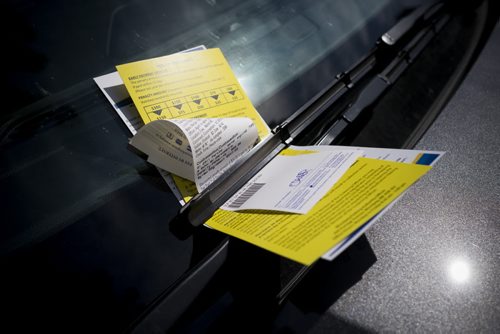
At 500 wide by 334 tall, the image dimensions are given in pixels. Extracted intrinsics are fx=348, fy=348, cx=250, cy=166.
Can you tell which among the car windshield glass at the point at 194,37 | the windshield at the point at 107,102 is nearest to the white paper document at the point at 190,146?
the windshield at the point at 107,102

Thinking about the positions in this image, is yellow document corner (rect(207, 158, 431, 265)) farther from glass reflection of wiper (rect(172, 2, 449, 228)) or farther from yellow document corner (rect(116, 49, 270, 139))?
yellow document corner (rect(116, 49, 270, 139))

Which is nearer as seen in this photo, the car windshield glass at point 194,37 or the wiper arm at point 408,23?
the car windshield glass at point 194,37

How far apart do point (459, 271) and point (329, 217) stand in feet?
0.96

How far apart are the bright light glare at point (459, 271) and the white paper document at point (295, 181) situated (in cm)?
25

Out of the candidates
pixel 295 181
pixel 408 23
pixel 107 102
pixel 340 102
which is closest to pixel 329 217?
pixel 295 181

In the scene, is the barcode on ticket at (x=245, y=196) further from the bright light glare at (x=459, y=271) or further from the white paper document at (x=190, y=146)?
the bright light glare at (x=459, y=271)

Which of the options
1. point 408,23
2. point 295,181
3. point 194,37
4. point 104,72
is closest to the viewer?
point 295,181

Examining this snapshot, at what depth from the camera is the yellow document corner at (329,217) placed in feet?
1.43

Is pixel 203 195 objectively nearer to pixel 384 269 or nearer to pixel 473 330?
pixel 384 269

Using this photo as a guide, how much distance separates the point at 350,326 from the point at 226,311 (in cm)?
19

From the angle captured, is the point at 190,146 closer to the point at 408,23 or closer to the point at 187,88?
the point at 187,88

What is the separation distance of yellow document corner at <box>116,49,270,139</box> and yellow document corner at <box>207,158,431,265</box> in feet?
0.74

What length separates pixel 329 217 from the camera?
47cm

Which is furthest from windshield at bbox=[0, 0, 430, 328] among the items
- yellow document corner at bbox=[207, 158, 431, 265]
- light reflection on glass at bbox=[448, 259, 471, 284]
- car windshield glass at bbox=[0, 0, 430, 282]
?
light reflection on glass at bbox=[448, 259, 471, 284]
